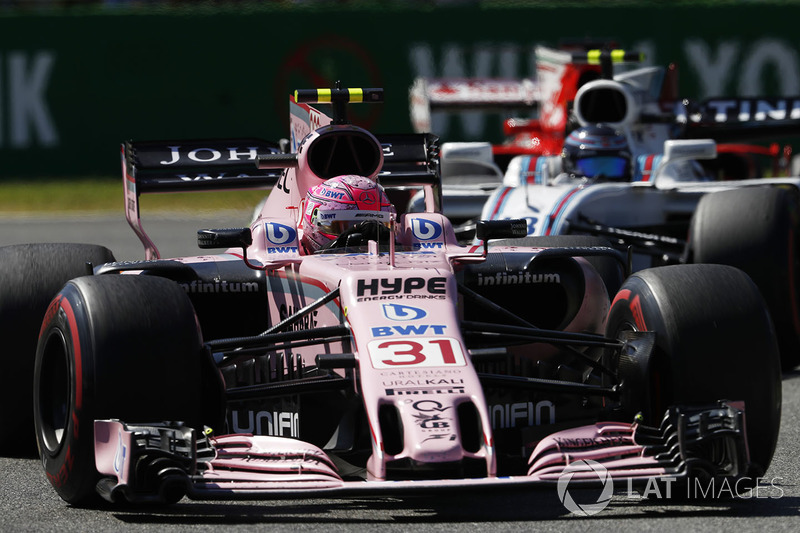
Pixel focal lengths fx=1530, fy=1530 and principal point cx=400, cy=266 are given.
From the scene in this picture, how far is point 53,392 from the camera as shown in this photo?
20.6ft

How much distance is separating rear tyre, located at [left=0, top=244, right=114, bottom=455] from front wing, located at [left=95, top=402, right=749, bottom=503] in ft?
5.35

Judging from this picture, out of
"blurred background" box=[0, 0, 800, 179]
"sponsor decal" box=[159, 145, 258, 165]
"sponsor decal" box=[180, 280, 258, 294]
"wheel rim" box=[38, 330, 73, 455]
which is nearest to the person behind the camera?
"wheel rim" box=[38, 330, 73, 455]

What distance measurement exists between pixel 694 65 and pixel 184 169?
584 inches

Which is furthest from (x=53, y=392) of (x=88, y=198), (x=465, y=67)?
(x=465, y=67)

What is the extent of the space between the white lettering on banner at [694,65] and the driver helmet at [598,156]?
9.17 m

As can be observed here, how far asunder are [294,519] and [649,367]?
1527 mm

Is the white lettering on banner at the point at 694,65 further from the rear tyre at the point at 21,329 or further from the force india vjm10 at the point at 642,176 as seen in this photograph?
the rear tyre at the point at 21,329

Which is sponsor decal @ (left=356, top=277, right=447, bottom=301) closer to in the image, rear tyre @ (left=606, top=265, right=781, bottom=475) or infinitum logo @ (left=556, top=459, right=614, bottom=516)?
rear tyre @ (left=606, top=265, right=781, bottom=475)

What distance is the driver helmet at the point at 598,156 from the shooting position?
1268 centimetres

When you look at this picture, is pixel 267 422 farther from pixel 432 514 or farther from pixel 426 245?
pixel 426 245

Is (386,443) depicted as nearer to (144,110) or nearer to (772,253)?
(772,253)

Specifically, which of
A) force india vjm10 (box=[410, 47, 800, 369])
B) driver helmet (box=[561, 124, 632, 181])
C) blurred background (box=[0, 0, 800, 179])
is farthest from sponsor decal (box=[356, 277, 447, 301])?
blurred background (box=[0, 0, 800, 179])

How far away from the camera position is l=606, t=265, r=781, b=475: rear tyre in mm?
5961

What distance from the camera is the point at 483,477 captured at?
5.50 m
